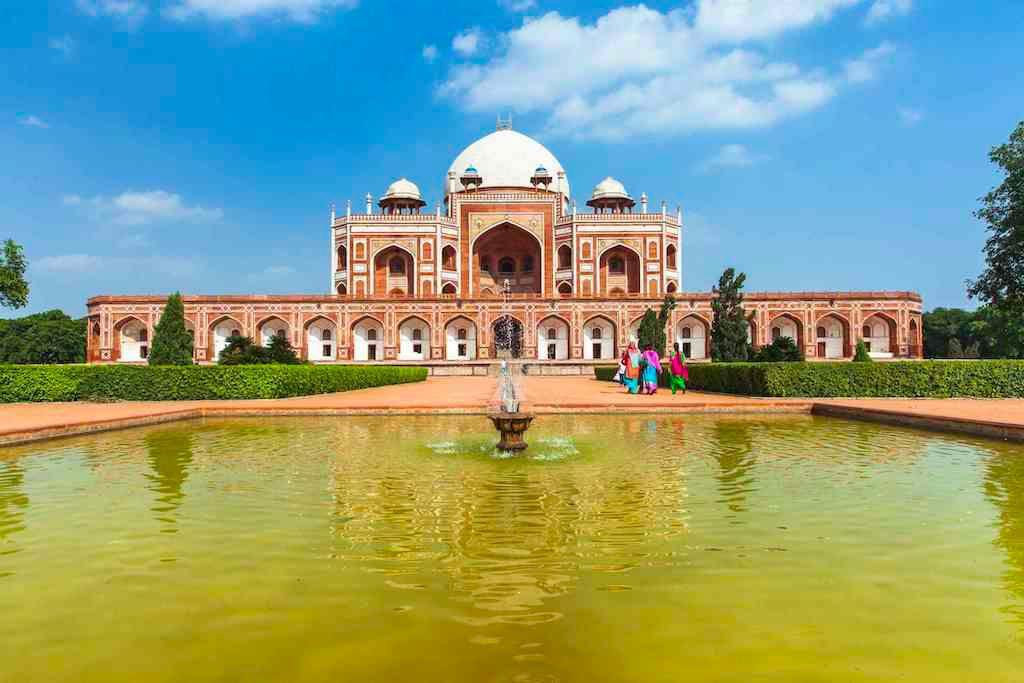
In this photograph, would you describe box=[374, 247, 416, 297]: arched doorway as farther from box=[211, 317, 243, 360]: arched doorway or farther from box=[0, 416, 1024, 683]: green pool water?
box=[0, 416, 1024, 683]: green pool water

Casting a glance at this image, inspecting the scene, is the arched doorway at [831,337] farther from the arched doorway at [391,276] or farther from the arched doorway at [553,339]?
the arched doorway at [391,276]

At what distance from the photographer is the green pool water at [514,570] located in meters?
2.33

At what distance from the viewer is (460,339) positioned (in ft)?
124

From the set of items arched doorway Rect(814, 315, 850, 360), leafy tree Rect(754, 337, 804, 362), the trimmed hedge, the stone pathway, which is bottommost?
the stone pathway

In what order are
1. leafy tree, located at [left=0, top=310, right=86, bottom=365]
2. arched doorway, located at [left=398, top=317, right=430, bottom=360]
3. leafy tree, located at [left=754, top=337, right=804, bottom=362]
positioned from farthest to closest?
leafy tree, located at [left=0, top=310, right=86, bottom=365]
arched doorway, located at [left=398, top=317, right=430, bottom=360]
leafy tree, located at [left=754, top=337, right=804, bottom=362]

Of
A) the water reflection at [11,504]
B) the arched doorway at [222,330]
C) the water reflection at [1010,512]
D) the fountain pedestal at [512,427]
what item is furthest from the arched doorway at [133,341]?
the water reflection at [1010,512]

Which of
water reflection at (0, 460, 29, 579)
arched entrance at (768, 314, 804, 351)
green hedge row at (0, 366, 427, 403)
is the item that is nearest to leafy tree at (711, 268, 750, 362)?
green hedge row at (0, 366, 427, 403)

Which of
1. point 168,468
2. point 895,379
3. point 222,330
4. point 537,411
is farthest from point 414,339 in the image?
point 168,468

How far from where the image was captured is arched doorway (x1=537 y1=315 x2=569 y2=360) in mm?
37188

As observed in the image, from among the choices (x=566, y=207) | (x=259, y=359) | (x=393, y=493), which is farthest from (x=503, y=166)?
(x=393, y=493)

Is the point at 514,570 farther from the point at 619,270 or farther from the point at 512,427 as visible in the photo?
the point at 619,270

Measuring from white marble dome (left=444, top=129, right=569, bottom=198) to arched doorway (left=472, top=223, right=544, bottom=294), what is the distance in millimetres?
3551

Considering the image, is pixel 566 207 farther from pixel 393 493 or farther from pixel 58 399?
pixel 393 493

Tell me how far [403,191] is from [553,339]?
47.7ft
